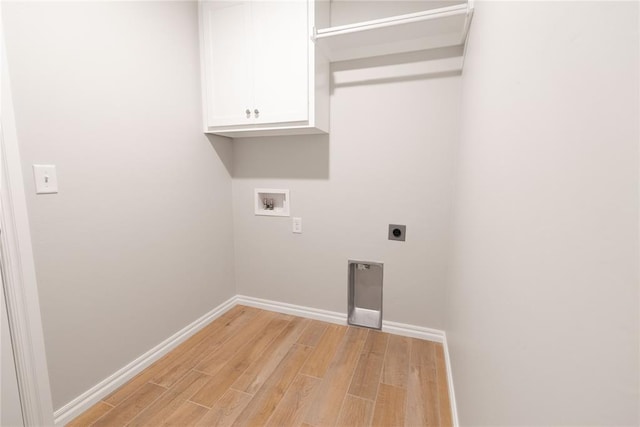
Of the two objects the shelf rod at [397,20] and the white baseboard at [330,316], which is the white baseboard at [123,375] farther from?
the shelf rod at [397,20]

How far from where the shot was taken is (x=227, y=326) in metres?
2.21

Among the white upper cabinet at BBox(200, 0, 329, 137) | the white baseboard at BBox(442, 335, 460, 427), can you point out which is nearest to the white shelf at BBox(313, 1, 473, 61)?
the white upper cabinet at BBox(200, 0, 329, 137)

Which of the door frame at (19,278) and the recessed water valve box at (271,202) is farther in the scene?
the recessed water valve box at (271,202)

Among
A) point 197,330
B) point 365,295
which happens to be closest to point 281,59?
point 365,295

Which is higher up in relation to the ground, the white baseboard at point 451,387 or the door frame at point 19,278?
the door frame at point 19,278

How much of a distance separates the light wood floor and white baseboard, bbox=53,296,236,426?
34 millimetres


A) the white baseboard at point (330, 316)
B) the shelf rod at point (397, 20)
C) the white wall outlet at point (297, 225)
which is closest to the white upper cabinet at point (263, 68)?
the shelf rod at point (397, 20)

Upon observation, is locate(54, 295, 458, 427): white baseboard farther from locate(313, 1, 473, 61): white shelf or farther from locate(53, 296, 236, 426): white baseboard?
locate(313, 1, 473, 61): white shelf

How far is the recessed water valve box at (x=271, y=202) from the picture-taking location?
230cm

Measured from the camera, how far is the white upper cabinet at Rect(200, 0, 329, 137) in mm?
1731

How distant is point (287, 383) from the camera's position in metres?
1.59

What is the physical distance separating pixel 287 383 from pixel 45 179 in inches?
62.1

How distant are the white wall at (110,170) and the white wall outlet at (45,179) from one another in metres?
0.03

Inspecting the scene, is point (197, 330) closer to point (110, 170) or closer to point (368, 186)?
point (110, 170)
